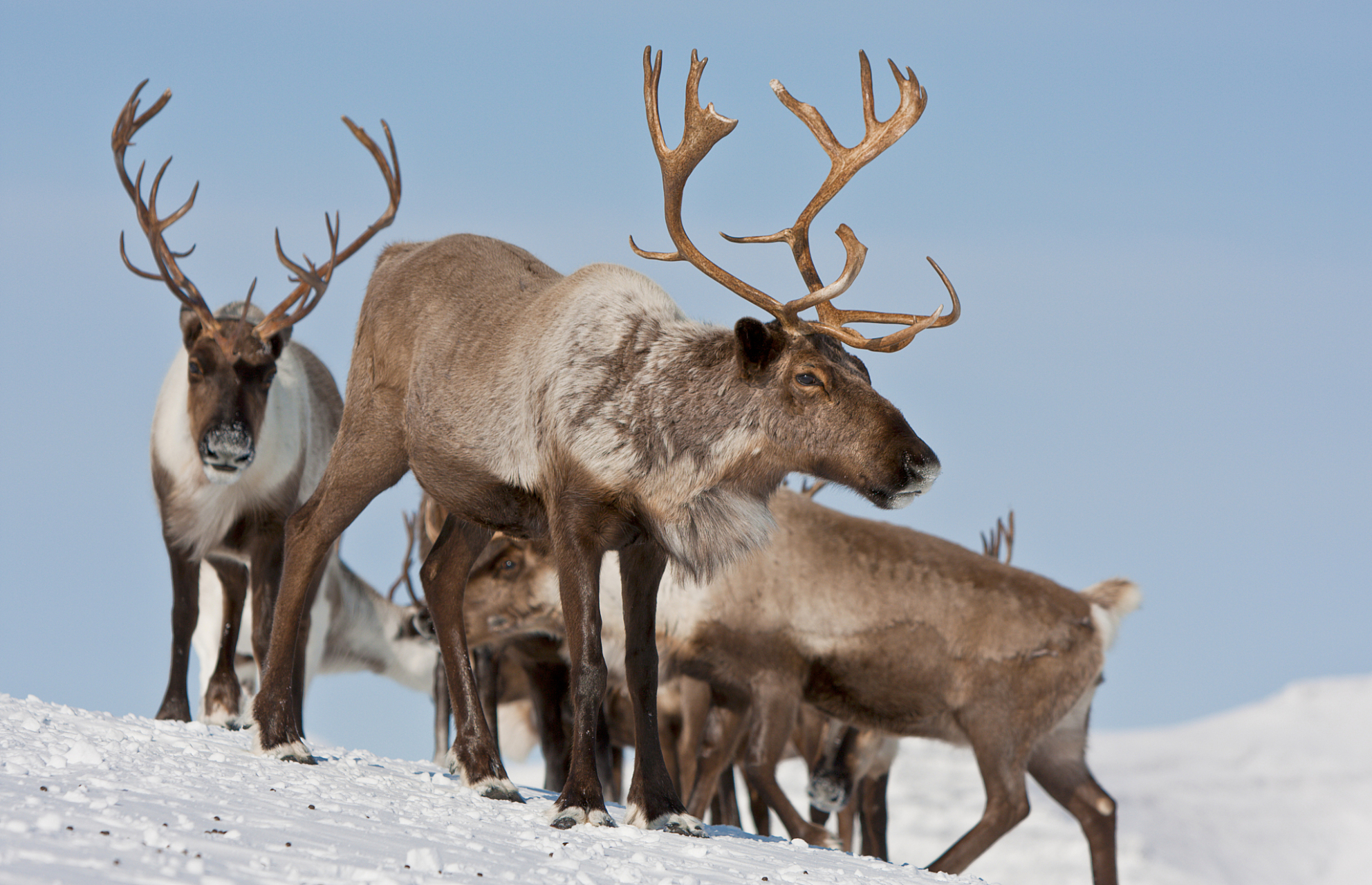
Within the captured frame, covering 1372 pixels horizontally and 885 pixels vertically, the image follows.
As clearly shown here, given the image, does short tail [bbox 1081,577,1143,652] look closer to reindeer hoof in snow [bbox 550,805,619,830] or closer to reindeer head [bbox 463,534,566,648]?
reindeer head [bbox 463,534,566,648]

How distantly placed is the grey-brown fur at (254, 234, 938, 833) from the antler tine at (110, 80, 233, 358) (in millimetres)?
2561

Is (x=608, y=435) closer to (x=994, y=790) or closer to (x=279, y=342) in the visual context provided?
(x=279, y=342)

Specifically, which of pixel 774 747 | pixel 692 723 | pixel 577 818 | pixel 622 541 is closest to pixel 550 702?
pixel 692 723

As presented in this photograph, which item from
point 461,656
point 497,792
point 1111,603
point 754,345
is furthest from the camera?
point 1111,603

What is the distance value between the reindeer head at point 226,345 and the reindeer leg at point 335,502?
5.46 ft

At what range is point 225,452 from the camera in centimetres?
760

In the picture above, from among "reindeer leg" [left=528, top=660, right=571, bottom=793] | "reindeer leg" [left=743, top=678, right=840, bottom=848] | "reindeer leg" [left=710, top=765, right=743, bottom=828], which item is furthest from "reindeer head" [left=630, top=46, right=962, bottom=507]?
"reindeer leg" [left=710, top=765, right=743, bottom=828]

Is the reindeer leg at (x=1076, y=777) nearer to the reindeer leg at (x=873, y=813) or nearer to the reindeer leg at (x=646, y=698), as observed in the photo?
the reindeer leg at (x=873, y=813)

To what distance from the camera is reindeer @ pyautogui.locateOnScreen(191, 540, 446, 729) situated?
10.4 meters

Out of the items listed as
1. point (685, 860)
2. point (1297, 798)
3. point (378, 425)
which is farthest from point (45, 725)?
point (1297, 798)

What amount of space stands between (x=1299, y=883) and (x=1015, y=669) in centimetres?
907

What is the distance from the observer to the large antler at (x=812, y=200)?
5512mm

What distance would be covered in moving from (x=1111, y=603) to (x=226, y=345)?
5.51m

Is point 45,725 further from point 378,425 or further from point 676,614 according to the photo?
point 676,614
